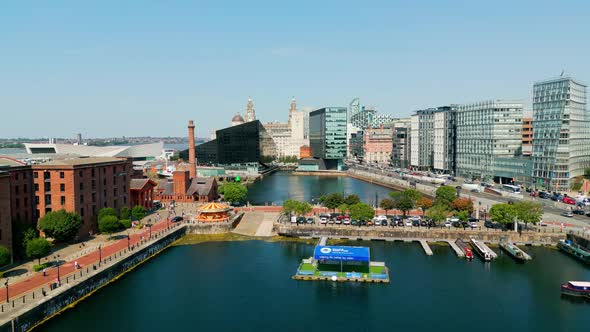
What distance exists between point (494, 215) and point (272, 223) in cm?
2222

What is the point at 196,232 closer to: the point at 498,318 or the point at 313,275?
the point at 313,275

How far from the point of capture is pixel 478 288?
30.9 metres

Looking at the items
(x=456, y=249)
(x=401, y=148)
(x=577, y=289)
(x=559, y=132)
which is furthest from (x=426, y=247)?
(x=401, y=148)

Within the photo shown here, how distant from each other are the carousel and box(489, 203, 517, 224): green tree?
2637 centimetres

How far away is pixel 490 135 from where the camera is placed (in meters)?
78.9

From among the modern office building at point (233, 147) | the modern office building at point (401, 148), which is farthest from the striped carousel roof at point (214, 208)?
the modern office building at point (401, 148)

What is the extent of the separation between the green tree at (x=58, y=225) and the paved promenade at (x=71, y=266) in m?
2.86

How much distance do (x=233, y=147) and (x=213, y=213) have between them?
65744mm

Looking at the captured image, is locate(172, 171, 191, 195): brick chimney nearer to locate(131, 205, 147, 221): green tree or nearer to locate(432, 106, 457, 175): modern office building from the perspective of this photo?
locate(131, 205, 147, 221): green tree

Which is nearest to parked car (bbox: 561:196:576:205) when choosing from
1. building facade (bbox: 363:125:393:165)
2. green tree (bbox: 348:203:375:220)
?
green tree (bbox: 348:203:375:220)

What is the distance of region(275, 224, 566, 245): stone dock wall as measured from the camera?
41.2 m

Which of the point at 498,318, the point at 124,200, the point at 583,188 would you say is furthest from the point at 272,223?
the point at 583,188

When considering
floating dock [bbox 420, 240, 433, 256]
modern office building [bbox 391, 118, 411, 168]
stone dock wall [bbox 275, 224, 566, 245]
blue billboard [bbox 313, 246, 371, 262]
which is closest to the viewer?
blue billboard [bbox 313, 246, 371, 262]

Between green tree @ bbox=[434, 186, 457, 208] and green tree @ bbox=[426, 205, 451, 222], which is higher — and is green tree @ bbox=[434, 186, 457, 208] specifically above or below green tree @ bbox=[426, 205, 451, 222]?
above
